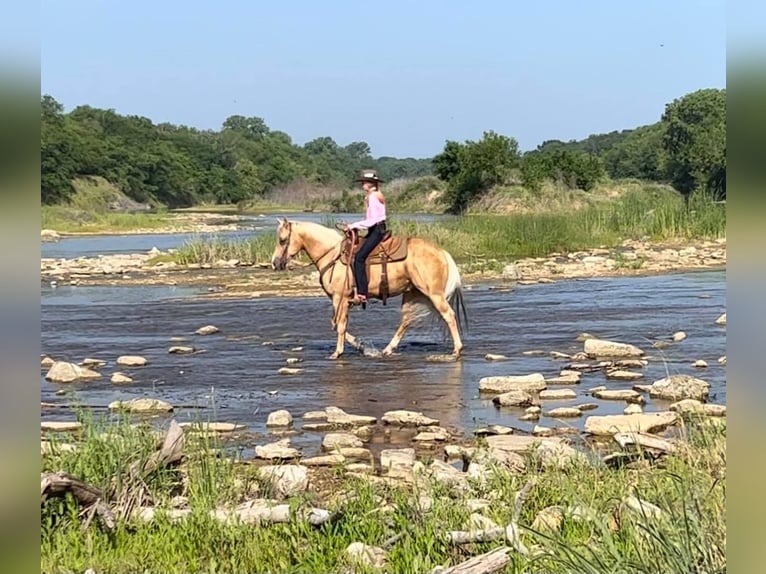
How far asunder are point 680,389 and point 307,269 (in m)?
14.3

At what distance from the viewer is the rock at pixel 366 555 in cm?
395

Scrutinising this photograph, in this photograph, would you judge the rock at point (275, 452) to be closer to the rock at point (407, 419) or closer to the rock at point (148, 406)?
the rock at point (407, 419)

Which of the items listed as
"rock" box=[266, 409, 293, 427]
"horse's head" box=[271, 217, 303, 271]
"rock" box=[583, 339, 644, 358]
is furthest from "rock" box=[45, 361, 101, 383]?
"rock" box=[583, 339, 644, 358]

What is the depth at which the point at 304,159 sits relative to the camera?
8219cm

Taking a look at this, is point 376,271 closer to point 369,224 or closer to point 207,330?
point 369,224

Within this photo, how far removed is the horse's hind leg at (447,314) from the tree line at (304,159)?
13.6ft


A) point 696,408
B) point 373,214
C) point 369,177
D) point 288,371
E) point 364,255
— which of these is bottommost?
point 288,371

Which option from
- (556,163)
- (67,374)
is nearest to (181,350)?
(67,374)

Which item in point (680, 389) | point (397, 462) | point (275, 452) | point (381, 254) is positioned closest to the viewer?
point (397, 462)

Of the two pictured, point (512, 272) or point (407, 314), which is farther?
point (512, 272)

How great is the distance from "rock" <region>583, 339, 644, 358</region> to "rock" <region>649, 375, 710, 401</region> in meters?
2.28

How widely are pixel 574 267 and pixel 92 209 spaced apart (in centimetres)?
3125

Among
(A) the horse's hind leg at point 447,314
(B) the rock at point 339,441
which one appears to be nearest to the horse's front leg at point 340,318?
(A) the horse's hind leg at point 447,314
